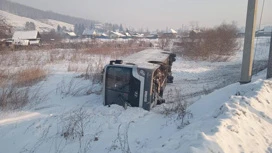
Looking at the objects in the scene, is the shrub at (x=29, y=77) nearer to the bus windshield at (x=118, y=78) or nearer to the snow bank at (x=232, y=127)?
the bus windshield at (x=118, y=78)

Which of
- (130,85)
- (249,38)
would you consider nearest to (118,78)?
(130,85)

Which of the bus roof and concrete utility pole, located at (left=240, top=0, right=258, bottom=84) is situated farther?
the bus roof

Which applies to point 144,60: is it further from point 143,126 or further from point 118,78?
point 143,126

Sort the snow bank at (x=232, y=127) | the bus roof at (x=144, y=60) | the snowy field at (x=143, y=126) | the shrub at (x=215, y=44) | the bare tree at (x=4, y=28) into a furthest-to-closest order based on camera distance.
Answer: the shrub at (x=215, y=44) → the bare tree at (x=4, y=28) → the bus roof at (x=144, y=60) → the snowy field at (x=143, y=126) → the snow bank at (x=232, y=127)

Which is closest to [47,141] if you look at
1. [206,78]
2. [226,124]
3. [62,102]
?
[62,102]

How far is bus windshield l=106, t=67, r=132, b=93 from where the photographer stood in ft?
27.7

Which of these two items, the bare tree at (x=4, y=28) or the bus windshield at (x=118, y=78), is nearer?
the bus windshield at (x=118, y=78)

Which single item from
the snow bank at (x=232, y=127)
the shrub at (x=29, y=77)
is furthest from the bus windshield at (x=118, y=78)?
the shrub at (x=29, y=77)

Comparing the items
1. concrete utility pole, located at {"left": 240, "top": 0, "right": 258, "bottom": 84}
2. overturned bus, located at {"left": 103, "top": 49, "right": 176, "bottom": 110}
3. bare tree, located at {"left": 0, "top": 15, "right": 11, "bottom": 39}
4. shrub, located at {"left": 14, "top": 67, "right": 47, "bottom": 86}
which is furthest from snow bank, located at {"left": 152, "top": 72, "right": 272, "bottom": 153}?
bare tree, located at {"left": 0, "top": 15, "right": 11, "bottom": 39}

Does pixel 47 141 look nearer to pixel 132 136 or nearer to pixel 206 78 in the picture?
pixel 132 136

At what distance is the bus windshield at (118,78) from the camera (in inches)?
333

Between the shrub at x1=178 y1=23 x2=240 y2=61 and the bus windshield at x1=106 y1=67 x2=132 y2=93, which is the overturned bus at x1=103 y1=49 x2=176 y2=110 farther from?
the shrub at x1=178 y1=23 x2=240 y2=61

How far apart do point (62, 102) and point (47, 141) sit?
3516mm

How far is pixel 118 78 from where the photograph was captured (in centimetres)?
859
